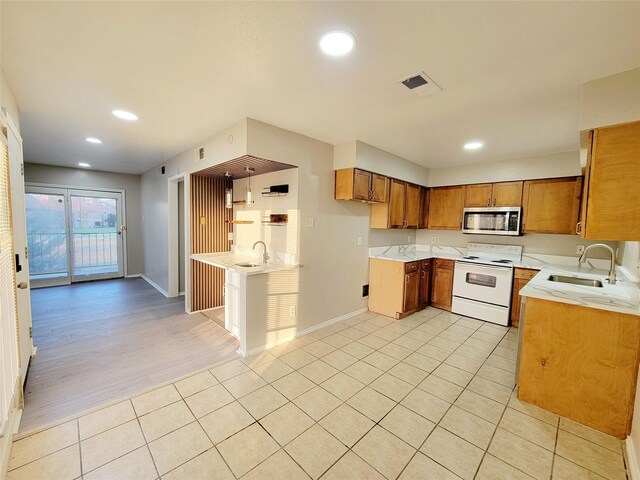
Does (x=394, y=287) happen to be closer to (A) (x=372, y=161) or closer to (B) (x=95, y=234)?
(A) (x=372, y=161)

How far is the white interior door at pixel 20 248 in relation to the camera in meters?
2.15

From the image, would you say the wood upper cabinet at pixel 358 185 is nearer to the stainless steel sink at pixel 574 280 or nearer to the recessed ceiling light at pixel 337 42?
the recessed ceiling light at pixel 337 42

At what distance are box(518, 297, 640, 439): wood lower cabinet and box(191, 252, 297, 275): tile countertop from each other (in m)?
2.40

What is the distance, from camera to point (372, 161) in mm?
3592

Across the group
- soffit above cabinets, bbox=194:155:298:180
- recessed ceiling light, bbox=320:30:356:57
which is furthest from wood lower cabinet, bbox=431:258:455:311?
recessed ceiling light, bbox=320:30:356:57

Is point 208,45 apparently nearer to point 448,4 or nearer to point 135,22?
point 135,22

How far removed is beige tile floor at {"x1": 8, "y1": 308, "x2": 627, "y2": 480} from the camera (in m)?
1.53

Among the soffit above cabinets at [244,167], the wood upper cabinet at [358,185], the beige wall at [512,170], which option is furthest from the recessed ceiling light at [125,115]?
the beige wall at [512,170]

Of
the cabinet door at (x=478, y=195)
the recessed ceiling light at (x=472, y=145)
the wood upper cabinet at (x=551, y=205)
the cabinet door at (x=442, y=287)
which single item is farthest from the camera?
the cabinet door at (x=442, y=287)

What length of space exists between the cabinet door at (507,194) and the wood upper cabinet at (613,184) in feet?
7.63

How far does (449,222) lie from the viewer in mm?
4656

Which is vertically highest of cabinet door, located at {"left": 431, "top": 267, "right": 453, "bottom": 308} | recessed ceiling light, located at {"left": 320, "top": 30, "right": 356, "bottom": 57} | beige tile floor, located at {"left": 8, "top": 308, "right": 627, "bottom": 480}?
recessed ceiling light, located at {"left": 320, "top": 30, "right": 356, "bottom": 57}

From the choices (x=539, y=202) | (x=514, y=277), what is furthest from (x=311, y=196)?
(x=539, y=202)

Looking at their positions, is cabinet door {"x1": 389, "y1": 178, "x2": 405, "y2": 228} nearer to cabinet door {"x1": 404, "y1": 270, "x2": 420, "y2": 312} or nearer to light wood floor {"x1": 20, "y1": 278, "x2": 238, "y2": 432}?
cabinet door {"x1": 404, "y1": 270, "x2": 420, "y2": 312}
